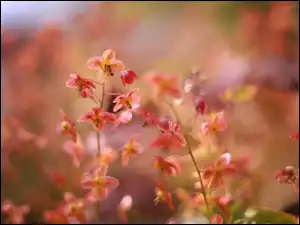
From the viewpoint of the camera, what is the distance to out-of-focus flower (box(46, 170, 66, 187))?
50.5 inches

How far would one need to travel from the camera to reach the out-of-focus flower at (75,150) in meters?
1.18

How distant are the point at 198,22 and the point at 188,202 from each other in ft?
1.55

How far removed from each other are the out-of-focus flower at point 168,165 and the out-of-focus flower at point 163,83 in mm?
203

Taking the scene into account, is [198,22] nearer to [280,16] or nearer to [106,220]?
[280,16]

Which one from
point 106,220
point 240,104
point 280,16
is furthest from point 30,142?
point 280,16

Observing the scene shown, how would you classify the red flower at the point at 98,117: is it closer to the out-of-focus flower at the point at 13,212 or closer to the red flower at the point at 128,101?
the red flower at the point at 128,101

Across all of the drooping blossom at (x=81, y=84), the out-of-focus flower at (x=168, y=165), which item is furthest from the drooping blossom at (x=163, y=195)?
the drooping blossom at (x=81, y=84)

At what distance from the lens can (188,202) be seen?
46.6 inches

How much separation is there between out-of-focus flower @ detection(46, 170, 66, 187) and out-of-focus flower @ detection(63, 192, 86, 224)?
64 millimetres

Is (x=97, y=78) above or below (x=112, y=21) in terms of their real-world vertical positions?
below

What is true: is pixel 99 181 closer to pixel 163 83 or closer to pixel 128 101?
pixel 128 101

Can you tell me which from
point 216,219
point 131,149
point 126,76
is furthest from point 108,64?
point 216,219

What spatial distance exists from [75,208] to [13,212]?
202 millimetres

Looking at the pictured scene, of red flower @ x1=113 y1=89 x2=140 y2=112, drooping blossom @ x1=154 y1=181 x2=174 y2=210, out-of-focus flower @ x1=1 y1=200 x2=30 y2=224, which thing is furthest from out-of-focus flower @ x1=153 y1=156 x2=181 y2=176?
out-of-focus flower @ x1=1 y1=200 x2=30 y2=224
